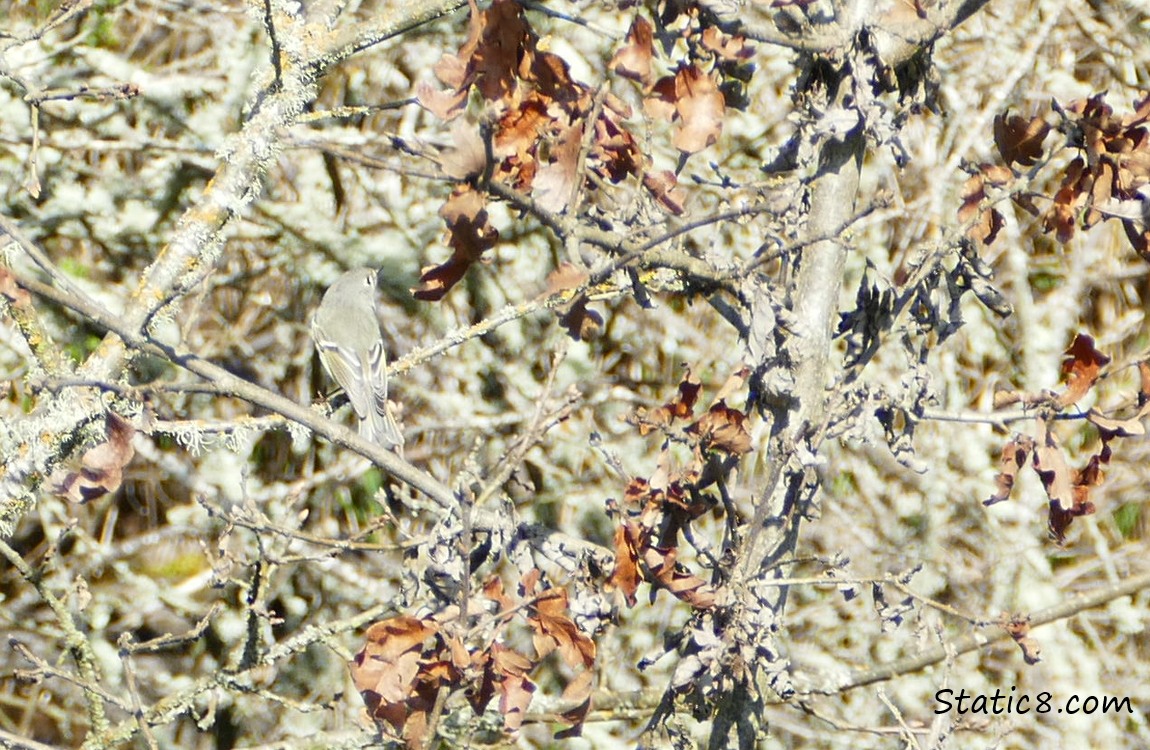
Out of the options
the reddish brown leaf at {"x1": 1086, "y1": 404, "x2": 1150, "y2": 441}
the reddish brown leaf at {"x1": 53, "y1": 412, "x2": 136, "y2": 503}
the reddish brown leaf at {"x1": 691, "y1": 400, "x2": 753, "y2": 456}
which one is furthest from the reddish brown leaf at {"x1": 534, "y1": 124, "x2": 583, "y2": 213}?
the reddish brown leaf at {"x1": 1086, "y1": 404, "x2": 1150, "y2": 441}

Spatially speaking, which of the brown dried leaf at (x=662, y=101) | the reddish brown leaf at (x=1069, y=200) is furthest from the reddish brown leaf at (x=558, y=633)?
the reddish brown leaf at (x=1069, y=200)

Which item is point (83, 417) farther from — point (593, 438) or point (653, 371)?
point (653, 371)

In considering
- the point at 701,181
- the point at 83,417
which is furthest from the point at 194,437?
the point at 701,181

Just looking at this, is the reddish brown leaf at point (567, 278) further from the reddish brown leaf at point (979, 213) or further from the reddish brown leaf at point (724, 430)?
the reddish brown leaf at point (979, 213)

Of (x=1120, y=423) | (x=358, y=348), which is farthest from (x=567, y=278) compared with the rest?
(x=358, y=348)

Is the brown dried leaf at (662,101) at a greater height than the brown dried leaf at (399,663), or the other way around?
the brown dried leaf at (662,101)
